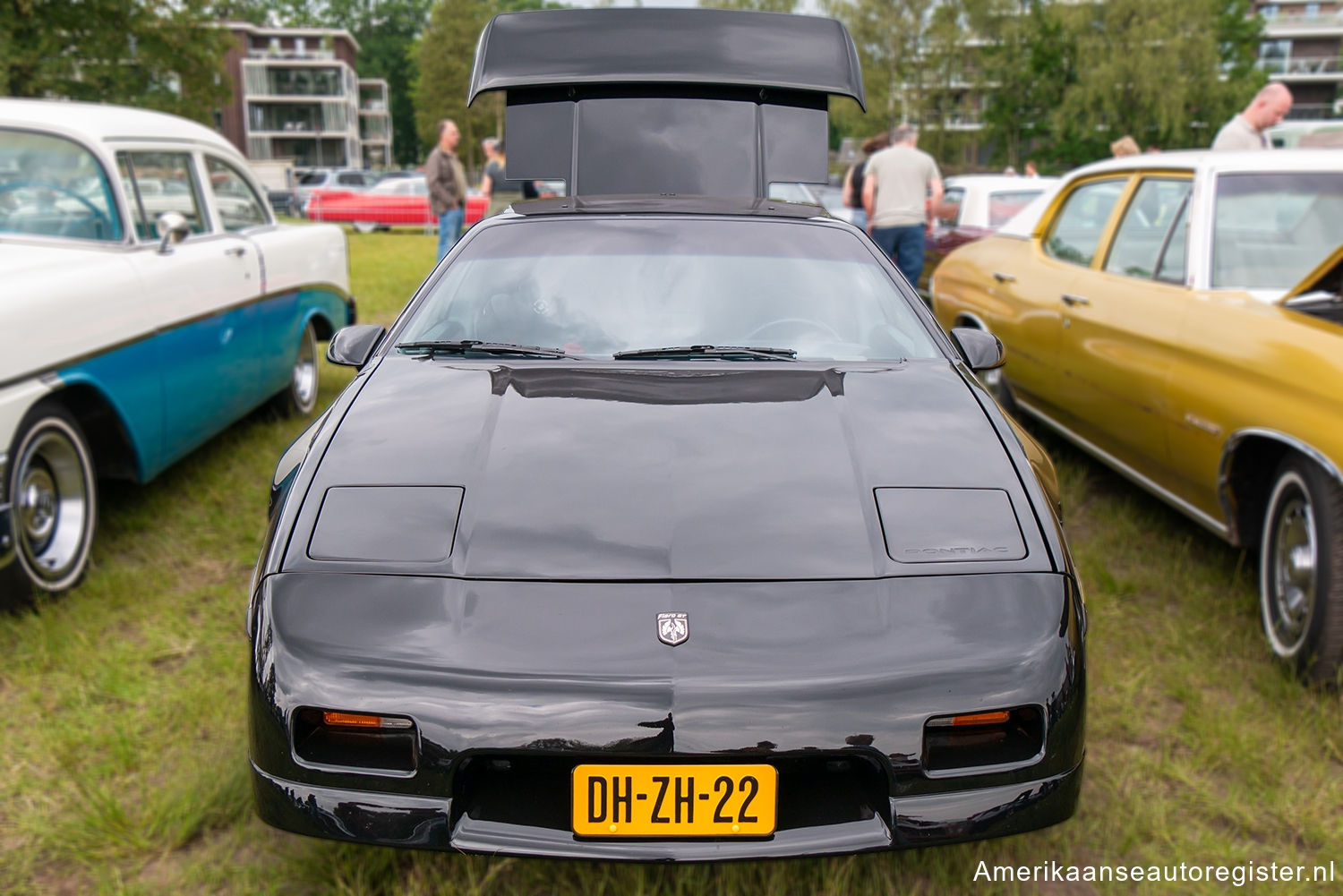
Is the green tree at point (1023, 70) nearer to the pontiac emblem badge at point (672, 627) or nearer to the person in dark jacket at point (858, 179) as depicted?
the person in dark jacket at point (858, 179)

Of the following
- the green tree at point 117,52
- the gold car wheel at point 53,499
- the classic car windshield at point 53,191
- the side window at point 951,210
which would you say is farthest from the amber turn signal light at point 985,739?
the green tree at point 117,52

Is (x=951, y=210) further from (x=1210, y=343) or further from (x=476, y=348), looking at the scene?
(x=476, y=348)

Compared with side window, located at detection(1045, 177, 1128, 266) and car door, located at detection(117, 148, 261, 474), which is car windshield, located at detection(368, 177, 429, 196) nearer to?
car door, located at detection(117, 148, 261, 474)

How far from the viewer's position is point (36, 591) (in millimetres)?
3396

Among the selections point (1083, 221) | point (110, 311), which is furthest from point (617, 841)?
point (1083, 221)

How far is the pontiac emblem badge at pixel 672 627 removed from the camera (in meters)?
1.82

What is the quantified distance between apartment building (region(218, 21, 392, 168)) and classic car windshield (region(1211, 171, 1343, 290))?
78.2 metres

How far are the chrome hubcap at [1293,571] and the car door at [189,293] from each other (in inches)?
156

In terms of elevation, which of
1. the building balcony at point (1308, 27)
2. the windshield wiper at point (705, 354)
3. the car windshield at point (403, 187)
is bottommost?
the windshield wiper at point (705, 354)

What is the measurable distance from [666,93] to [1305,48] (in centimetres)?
7930

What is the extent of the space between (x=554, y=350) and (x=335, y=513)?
82cm

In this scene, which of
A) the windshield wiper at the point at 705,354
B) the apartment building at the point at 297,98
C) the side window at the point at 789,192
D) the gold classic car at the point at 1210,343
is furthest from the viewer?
the apartment building at the point at 297,98

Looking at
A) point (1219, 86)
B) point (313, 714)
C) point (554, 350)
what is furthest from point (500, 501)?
point (1219, 86)

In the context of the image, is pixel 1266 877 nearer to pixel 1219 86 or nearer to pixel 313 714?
pixel 313 714
